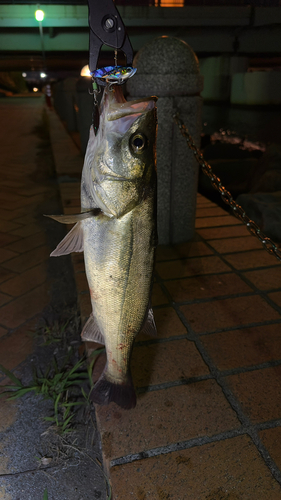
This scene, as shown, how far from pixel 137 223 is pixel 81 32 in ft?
101

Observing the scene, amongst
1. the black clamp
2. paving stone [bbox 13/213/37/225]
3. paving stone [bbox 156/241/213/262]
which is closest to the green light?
paving stone [bbox 13/213/37/225]

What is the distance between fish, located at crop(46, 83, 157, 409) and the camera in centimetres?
160

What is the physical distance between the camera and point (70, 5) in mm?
25250

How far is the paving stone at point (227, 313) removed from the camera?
2.90 metres

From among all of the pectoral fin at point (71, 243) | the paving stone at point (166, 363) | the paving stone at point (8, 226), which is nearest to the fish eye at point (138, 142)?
the pectoral fin at point (71, 243)

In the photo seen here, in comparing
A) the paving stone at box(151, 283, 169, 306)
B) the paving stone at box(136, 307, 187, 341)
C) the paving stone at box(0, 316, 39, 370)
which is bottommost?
the paving stone at box(0, 316, 39, 370)

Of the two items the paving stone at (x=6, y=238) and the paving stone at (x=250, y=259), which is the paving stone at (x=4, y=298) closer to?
the paving stone at (x=6, y=238)

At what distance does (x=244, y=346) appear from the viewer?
8.73ft

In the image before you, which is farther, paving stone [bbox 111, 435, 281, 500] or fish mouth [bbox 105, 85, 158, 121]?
paving stone [bbox 111, 435, 281, 500]

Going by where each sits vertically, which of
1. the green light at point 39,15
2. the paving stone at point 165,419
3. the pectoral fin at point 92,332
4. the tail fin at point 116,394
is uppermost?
the green light at point 39,15

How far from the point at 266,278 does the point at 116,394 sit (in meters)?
2.15

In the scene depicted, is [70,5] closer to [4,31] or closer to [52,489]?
[4,31]

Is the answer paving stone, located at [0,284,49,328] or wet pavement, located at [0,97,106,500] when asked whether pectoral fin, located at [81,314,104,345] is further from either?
paving stone, located at [0,284,49,328]

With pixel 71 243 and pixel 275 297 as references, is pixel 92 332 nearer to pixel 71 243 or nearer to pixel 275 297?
pixel 71 243
